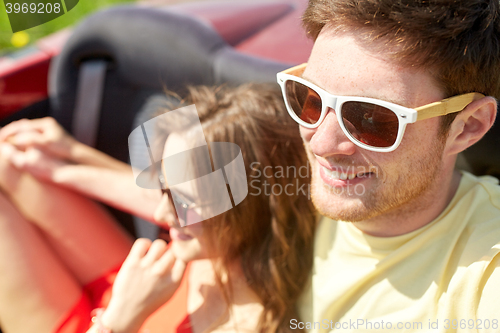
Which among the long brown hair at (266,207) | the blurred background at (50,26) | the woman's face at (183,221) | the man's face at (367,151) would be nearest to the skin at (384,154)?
the man's face at (367,151)

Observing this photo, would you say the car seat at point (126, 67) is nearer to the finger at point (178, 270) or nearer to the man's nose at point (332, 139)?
the finger at point (178, 270)

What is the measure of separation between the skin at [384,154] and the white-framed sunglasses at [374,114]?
0.02m

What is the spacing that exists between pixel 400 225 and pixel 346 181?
0.20 meters

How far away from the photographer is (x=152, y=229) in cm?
146

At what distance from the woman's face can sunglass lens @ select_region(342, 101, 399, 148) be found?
424 mm

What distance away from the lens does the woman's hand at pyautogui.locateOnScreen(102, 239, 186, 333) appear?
3.32ft

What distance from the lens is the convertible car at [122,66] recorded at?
1.51 meters

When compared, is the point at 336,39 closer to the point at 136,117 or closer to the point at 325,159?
the point at 325,159

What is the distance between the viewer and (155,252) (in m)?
1.08

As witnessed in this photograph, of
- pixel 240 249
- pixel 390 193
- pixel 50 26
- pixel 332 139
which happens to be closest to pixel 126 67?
pixel 240 249

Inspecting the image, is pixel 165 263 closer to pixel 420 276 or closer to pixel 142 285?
pixel 142 285

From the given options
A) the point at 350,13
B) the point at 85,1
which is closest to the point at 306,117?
the point at 350,13

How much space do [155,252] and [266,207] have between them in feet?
1.09

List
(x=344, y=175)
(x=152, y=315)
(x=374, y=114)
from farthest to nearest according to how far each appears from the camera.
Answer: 1. (x=152, y=315)
2. (x=344, y=175)
3. (x=374, y=114)
